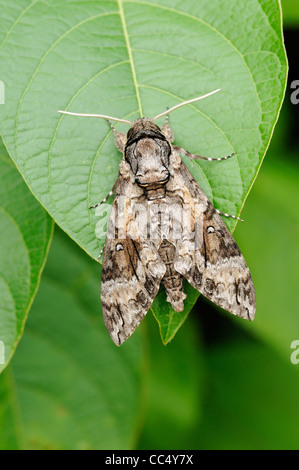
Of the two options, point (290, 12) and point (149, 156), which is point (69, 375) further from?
point (290, 12)

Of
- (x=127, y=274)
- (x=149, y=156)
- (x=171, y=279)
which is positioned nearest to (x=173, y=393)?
(x=127, y=274)

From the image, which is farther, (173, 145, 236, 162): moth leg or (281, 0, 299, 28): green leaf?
(281, 0, 299, 28): green leaf

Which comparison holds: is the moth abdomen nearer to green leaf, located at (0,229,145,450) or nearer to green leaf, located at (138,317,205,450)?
green leaf, located at (0,229,145,450)

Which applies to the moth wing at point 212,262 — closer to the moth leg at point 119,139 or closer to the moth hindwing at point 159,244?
the moth hindwing at point 159,244

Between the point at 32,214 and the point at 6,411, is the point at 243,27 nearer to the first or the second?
the point at 32,214

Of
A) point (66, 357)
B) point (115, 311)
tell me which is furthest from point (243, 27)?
point (66, 357)

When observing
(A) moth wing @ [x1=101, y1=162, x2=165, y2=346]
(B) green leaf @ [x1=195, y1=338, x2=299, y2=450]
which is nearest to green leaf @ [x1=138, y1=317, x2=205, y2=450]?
(B) green leaf @ [x1=195, y1=338, x2=299, y2=450]

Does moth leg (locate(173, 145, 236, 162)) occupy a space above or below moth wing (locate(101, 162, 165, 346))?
above
